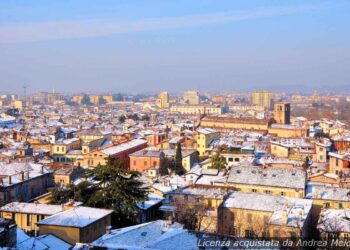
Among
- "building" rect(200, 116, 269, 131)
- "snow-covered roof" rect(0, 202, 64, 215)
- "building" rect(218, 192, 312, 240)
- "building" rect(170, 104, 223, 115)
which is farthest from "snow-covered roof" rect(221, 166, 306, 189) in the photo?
"building" rect(170, 104, 223, 115)

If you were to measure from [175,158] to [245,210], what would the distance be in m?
17.7

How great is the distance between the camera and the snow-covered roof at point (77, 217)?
18.1 metres

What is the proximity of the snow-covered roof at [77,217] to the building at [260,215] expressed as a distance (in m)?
5.88

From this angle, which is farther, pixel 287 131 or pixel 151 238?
pixel 287 131

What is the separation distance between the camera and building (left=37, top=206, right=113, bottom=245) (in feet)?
58.6

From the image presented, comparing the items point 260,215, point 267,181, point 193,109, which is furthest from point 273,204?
point 193,109

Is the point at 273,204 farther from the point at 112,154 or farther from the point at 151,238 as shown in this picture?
the point at 112,154

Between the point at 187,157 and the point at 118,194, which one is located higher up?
the point at 118,194

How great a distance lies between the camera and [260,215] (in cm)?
2238

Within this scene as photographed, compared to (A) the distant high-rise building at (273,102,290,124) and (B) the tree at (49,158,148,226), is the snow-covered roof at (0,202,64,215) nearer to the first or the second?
(B) the tree at (49,158,148,226)

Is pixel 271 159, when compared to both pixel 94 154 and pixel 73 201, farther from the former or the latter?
pixel 73 201

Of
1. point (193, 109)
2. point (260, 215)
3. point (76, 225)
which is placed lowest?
point (193, 109)

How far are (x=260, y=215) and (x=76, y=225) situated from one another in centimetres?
862

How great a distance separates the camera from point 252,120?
7344 centimetres
